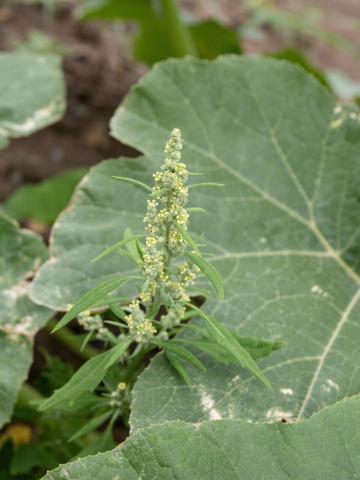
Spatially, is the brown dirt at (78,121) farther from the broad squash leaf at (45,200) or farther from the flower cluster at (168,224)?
the flower cluster at (168,224)

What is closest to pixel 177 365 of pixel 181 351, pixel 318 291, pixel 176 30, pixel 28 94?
pixel 181 351

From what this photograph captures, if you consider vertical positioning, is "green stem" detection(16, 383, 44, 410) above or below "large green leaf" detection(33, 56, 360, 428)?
below

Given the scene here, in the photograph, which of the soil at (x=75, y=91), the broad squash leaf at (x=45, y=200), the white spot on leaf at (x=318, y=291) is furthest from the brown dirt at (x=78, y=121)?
the white spot on leaf at (x=318, y=291)

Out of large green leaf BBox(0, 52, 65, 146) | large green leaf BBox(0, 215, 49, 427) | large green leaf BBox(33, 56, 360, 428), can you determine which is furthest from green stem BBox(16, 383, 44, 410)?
large green leaf BBox(0, 52, 65, 146)

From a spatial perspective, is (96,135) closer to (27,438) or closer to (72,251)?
(27,438)

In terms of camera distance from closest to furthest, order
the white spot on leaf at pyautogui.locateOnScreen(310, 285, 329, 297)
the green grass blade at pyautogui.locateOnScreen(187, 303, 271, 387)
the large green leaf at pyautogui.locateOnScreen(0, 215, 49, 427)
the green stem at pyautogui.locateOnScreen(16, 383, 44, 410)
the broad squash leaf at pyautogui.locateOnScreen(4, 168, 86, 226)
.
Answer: the green grass blade at pyautogui.locateOnScreen(187, 303, 271, 387) < the large green leaf at pyautogui.locateOnScreen(0, 215, 49, 427) < the white spot on leaf at pyautogui.locateOnScreen(310, 285, 329, 297) < the green stem at pyautogui.locateOnScreen(16, 383, 44, 410) < the broad squash leaf at pyautogui.locateOnScreen(4, 168, 86, 226)

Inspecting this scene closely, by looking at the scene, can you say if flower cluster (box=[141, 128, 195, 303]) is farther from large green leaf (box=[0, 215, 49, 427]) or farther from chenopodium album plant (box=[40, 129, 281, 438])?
large green leaf (box=[0, 215, 49, 427])

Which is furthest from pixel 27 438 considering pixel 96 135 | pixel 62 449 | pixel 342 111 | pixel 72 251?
pixel 96 135
